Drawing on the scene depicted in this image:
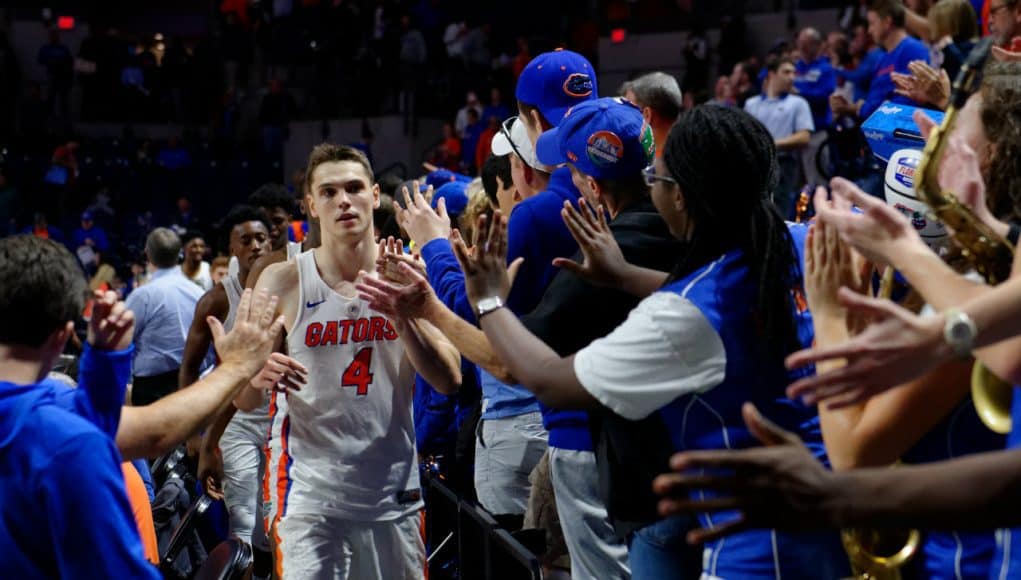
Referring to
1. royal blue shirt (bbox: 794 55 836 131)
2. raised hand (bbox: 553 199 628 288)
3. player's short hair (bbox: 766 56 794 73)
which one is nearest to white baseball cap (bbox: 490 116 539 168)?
raised hand (bbox: 553 199 628 288)

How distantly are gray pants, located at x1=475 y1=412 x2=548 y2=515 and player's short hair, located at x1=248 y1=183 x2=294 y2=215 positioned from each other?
3555 millimetres

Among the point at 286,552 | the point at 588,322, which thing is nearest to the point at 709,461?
the point at 588,322

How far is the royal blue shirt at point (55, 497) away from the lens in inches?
99.7

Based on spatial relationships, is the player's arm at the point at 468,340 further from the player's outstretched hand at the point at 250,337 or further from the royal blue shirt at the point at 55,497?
the royal blue shirt at the point at 55,497

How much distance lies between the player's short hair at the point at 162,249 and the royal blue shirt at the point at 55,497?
677 centimetres

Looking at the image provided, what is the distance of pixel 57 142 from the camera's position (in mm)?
20922

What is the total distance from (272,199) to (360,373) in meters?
3.66

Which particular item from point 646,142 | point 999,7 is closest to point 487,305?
point 646,142

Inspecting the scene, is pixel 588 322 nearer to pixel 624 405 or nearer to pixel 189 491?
pixel 624 405

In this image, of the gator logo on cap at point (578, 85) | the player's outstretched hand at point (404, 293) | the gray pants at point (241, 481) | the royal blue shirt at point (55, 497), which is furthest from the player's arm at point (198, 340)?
the royal blue shirt at point (55, 497)

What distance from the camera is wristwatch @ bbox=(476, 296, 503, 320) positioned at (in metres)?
3.02

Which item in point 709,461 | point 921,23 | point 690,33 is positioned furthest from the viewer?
point 690,33

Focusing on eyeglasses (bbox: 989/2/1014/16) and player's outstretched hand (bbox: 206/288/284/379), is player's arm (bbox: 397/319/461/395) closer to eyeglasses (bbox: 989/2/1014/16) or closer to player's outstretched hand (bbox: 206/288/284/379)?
player's outstretched hand (bbox: 206/288/284/379)

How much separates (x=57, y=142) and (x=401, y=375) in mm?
17872
